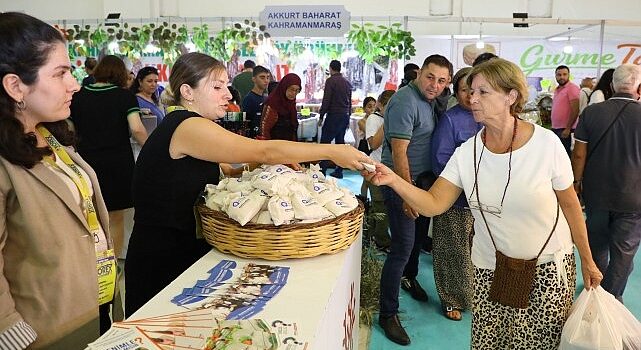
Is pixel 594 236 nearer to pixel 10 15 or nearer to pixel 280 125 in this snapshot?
pixel 280 125

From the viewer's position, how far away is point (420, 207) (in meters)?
1.97

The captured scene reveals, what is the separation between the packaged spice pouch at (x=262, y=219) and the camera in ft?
4.74

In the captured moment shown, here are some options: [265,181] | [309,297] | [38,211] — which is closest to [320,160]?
[265,181]

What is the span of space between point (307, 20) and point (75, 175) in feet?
15.1

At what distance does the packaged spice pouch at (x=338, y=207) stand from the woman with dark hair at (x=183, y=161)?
0.17 metres

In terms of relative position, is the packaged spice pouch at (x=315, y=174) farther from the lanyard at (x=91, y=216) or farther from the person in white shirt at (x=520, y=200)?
the lanyard at (x=91, y=216)

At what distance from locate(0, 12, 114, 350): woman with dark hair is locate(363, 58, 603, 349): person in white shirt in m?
1.08

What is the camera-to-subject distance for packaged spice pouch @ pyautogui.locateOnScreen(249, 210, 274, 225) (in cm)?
144

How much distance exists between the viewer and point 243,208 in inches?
55.9

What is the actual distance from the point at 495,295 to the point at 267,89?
15.3 ft

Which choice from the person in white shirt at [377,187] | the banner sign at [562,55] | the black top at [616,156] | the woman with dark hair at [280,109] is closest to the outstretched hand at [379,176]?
the black top at [616,156]

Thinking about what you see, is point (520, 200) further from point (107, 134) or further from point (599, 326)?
point (107, 134)

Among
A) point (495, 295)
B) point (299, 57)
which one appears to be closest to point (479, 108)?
point (495, 295)

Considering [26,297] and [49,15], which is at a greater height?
[49,15]
